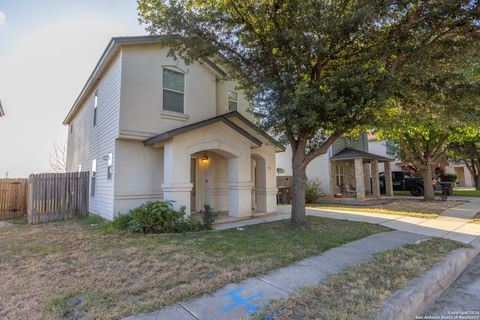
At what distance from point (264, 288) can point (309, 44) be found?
18.9 ft

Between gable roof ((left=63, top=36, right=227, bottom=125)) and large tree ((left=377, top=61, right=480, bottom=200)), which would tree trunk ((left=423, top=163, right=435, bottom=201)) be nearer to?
large tree ((left=377, top=61, right=480, bottom=200))

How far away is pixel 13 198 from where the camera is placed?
12133 millimetres

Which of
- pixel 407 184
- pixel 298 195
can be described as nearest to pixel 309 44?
pixel 298 195

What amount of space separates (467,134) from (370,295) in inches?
613

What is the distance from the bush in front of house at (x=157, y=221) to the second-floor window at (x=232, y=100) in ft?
20.0

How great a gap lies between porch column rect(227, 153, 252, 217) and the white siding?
4120 mm

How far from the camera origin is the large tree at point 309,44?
6387 mm

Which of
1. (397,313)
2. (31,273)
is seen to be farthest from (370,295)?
(31,273)

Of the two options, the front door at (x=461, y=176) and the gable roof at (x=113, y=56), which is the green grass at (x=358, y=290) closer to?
the gable roof at (x=113, y=56)

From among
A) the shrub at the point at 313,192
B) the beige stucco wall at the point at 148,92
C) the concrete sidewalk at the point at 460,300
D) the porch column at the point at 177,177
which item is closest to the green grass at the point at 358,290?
the concrete sidewalk at the point at 460,300

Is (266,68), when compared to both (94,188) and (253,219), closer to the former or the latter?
(253,219)

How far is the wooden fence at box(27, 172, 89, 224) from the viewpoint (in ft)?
32.9

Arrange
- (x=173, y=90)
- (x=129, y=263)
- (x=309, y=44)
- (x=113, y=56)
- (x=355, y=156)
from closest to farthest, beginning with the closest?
(x=129, y=263) < (x=309, y=44) < (x=113, y=56) < (x=173, y=90) < (x=355, y=156)

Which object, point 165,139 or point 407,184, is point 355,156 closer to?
point 407,184
